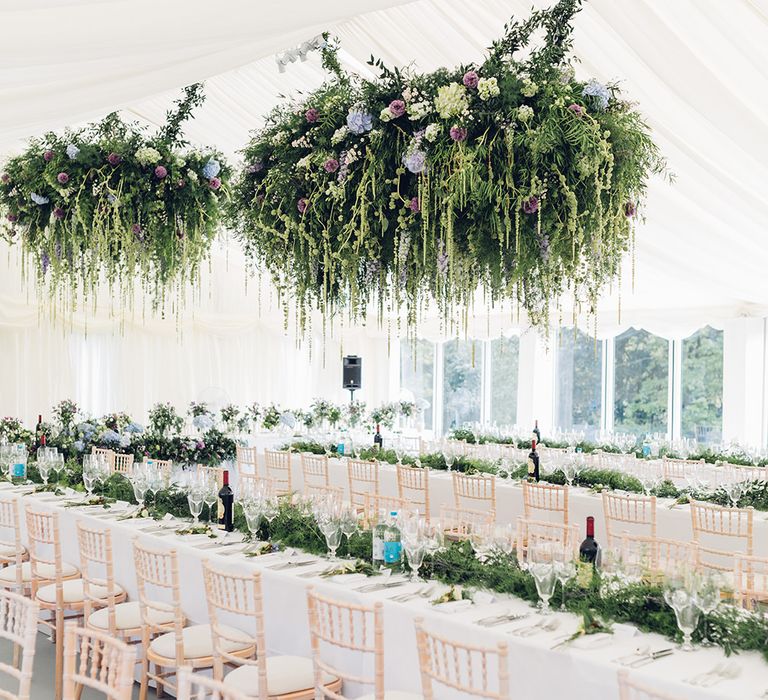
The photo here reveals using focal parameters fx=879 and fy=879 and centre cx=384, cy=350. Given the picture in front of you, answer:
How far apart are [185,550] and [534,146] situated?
9.75 ft

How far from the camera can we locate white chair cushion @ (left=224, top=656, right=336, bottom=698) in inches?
153

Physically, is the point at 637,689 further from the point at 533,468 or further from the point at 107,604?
the point at 533,468

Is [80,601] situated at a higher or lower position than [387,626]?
lower

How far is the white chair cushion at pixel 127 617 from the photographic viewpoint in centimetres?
486

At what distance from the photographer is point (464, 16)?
605 cm

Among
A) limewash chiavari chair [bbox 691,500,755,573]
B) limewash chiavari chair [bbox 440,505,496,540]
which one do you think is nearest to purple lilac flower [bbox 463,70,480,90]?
limewash chiavari chair [bbox 440,505,496,540]

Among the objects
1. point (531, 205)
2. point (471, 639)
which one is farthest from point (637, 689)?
point (531, 205)

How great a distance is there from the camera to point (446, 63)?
684 cm

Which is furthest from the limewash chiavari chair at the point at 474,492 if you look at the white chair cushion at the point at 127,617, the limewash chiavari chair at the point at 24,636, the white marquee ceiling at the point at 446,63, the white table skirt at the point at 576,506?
the limewash chiavari chair at the point at 24,636

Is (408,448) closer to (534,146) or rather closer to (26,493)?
(26,493)

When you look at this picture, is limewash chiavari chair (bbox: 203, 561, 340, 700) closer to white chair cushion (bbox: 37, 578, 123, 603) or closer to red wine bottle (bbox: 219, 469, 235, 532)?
red wine bottle (bbox: 219, 469, 235, 532)

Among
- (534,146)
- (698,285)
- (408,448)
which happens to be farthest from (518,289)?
(698,285)

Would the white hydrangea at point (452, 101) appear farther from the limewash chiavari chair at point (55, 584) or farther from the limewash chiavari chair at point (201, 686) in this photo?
the limewash chiavari chair at point (55, 584)

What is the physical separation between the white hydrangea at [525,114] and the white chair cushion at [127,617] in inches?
122
